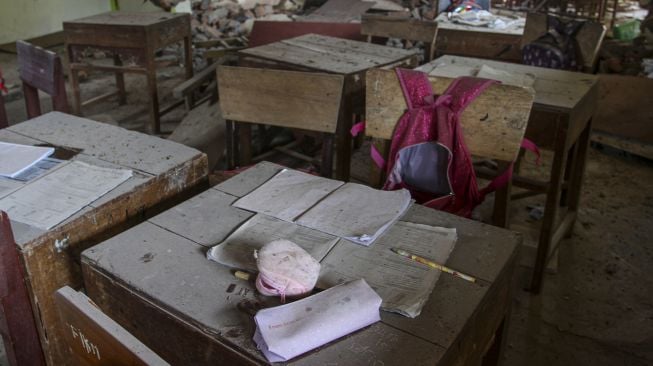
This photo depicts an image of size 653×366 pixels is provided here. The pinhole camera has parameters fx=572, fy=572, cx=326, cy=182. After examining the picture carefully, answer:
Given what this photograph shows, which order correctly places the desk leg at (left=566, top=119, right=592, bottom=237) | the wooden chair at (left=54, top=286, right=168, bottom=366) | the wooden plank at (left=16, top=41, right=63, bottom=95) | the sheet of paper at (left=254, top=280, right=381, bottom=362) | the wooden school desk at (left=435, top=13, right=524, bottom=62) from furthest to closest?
the wooden school desk at (left=435, top=13, right=524, bottom=62), the desk leg at (left=566, top=119, right=592, bottom=237), the wooden plank at (left=16, top=41, right=63, bottom=95), the sheet of paper at (left=254, top=280, right=381, bottom=362), the wooden chair at (left=54, top=286, right=168, bottom=366)

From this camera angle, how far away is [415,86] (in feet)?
6.64

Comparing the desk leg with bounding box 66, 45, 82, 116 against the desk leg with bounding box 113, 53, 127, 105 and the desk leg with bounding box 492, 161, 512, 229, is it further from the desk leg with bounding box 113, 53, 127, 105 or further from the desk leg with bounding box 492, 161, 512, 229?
the desk leg with bounding box 492, 161, 512, 229

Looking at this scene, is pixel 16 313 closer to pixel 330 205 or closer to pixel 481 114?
pixel 330 205

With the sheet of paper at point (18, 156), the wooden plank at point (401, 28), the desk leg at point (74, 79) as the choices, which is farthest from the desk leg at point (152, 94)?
the sheet of paper at point (18, 156)

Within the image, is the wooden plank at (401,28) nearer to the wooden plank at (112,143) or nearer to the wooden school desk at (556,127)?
the wooden school desk at (556,127)

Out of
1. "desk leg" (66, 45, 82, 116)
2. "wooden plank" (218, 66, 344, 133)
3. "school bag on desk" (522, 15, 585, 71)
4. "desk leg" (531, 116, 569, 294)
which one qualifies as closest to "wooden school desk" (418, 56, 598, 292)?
"desk leg" (531, 116, 569, 294)

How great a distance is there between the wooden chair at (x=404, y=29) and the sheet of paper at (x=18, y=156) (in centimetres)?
238

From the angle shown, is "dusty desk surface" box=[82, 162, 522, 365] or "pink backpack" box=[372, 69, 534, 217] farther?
"pink backpack" box=[372, 69, 534, 217]

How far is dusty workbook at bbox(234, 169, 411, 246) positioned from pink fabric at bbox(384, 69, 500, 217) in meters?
0.50

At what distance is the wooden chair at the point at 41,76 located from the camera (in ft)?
7.79

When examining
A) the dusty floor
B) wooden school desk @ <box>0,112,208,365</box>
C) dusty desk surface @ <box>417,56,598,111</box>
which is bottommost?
the dusty floor

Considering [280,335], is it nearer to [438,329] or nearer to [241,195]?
[438,329]

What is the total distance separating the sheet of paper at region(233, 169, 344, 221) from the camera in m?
1.46

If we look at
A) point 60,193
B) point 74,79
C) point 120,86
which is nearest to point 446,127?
point 60,193
